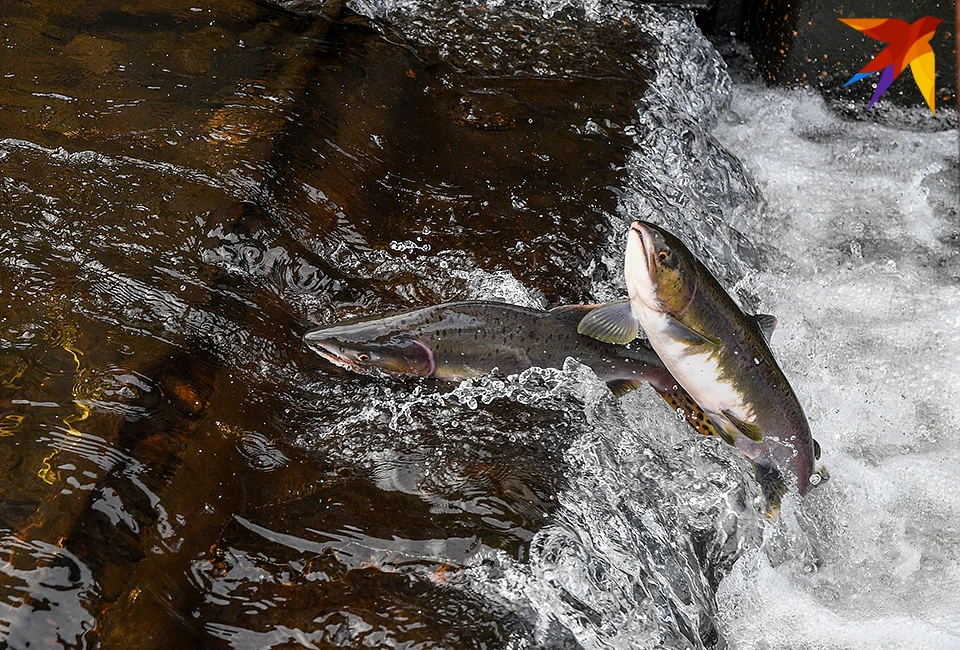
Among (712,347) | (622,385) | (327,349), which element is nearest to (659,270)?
(712,347)

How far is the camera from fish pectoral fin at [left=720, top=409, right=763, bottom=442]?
10.4 ft

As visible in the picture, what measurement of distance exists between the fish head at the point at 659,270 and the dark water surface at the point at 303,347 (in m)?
0.44

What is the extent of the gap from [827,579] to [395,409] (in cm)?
188

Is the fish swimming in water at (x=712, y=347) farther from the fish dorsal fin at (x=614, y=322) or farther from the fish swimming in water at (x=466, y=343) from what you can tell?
the fish swimming in water at (x=466, y=343)

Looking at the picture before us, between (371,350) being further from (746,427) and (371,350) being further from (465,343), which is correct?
(746,427)

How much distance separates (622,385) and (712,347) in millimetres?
390

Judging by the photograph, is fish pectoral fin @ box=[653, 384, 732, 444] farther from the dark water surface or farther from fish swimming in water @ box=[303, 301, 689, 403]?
fish swimming in water @ box=[303, 301, 689, 403]

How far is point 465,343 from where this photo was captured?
10.3 ft

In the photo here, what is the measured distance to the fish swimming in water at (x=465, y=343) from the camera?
10.2 ft

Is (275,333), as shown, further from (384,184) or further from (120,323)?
(384,184)

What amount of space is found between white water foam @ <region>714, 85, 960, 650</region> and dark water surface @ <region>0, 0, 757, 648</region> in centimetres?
41

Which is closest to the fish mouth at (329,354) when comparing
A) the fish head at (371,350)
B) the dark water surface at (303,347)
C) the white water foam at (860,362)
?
the fish head at (371,350)

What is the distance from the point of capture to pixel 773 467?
3301 mm

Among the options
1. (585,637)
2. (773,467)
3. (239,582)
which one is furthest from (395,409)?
(773,467)
